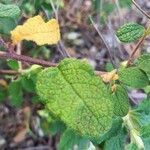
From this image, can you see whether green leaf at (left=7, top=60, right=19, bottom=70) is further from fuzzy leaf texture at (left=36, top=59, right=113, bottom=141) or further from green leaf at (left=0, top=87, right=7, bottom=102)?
fuzzy leaf texture at (left=36, top=59, right=113, bottom=141)

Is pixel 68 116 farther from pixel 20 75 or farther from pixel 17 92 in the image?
pixel 17 92

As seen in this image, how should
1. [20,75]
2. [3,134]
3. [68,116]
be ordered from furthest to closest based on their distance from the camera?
[3,134] → [20,75] → [68,116]

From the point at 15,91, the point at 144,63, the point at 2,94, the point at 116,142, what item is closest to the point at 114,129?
the point at 116,142

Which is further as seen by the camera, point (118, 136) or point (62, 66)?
point (118, 136)

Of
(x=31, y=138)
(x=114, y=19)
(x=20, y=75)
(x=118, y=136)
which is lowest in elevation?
(x=118, y=136)

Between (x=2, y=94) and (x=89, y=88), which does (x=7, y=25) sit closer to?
(x=2, y=94)

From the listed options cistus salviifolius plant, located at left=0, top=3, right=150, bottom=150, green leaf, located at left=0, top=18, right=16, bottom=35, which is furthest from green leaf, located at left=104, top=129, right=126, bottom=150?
green leaf, located at left=0, top=18, right=16, bottom=35

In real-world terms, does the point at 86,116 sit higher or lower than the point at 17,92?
lower

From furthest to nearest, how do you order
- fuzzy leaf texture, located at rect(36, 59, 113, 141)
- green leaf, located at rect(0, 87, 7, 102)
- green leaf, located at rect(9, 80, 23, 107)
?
green leaf, located at rect(0, 87, 7, 102) → green leaf, located at rect(9, 80, 23, 107) → fuzzy leaf texture, located at rect(36, 59, 113, 141)

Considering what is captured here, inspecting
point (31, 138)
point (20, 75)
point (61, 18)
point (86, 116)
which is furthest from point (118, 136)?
point (61, 18)
